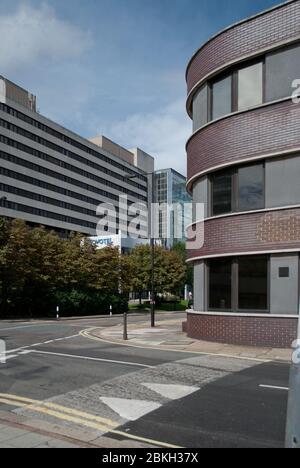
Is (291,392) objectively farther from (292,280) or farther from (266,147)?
(266,147)

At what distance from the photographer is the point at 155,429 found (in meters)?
6.79

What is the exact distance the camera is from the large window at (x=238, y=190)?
16.6m

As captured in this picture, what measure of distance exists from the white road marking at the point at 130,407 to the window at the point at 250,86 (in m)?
11.5

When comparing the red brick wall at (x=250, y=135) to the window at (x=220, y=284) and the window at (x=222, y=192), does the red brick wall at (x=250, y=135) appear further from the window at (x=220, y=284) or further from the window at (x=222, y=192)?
the window at (x=220, y=284)

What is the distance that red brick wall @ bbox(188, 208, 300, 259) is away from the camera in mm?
15641

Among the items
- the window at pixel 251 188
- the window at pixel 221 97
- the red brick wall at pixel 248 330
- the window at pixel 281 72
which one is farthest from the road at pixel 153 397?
the window at pixel 221 97

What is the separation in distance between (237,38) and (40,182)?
87.3 meters

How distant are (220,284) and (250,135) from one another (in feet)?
16.4

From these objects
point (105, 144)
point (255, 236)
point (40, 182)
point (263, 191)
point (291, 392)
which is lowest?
point (291, 392)

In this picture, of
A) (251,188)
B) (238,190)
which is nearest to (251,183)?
(251,188)

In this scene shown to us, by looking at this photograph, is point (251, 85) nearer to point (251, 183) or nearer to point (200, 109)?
point (200, 109)

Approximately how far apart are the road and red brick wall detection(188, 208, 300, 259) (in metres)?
4.24

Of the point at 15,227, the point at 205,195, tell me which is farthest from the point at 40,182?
the point at 205,195

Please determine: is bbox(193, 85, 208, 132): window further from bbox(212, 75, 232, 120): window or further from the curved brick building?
bbox(212, 75, 232, 120): window
